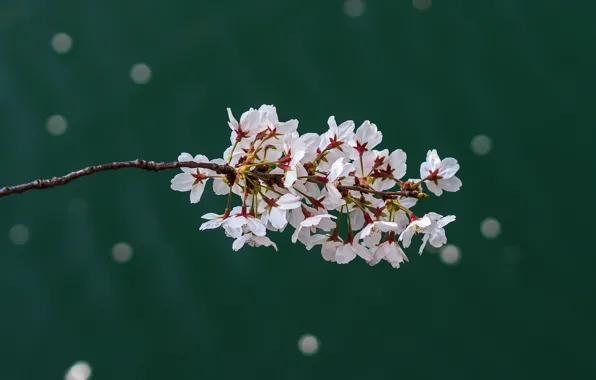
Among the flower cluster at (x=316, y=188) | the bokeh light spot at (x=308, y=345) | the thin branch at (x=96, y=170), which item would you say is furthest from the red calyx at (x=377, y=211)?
the bokeh light spot at (x=308, y=345)

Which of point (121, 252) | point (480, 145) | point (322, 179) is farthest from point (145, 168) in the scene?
point (480, 145)

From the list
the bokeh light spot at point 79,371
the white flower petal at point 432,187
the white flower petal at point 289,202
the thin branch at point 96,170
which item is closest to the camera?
the thin branch at point 96,170

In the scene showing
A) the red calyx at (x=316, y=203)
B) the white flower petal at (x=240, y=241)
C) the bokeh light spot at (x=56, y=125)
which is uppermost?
the bokeh light spot at (x=56, y=125)
